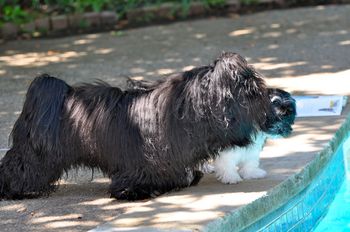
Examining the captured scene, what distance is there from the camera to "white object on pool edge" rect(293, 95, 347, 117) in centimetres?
719

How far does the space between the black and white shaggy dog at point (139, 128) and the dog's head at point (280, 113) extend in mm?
21

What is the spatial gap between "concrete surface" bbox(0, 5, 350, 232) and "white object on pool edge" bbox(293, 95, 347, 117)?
0.11 m

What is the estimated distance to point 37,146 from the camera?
569 centimetres

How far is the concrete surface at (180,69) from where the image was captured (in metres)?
5.27

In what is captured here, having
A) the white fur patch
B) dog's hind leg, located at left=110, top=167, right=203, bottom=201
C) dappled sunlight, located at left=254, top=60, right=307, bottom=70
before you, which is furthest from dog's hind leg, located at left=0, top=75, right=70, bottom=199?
dappled sunlight, located at left=254, top=60, right=307, bottom=70

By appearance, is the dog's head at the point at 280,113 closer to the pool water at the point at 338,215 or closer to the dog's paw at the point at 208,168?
the dog's paw at the point at 208,168

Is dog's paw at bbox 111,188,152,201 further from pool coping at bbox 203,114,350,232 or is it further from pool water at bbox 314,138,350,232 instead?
pool water at bbox 314,138,350,232

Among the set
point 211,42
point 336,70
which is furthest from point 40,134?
point 211,42

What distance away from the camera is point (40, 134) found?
5.66 m

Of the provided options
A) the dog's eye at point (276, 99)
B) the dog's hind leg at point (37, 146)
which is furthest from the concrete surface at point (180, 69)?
the dog's eye at point (276, 99)

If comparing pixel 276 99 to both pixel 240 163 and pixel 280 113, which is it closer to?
pixel 280 113

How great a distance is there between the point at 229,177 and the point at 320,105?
2.00m

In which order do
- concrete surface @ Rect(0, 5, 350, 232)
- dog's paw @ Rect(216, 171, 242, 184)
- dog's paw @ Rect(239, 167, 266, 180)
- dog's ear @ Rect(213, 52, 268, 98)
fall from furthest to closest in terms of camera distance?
dog's paw @ Rect(239, 167, 266, 180) < dog's paw @ Rect(216, 171, 242, 184) < dog's ear @ Rect(213, 52, 268, 98) < concrete surface @ Rect(0, 5, 350, 232)

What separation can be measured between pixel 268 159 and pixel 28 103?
1671 millimetres
